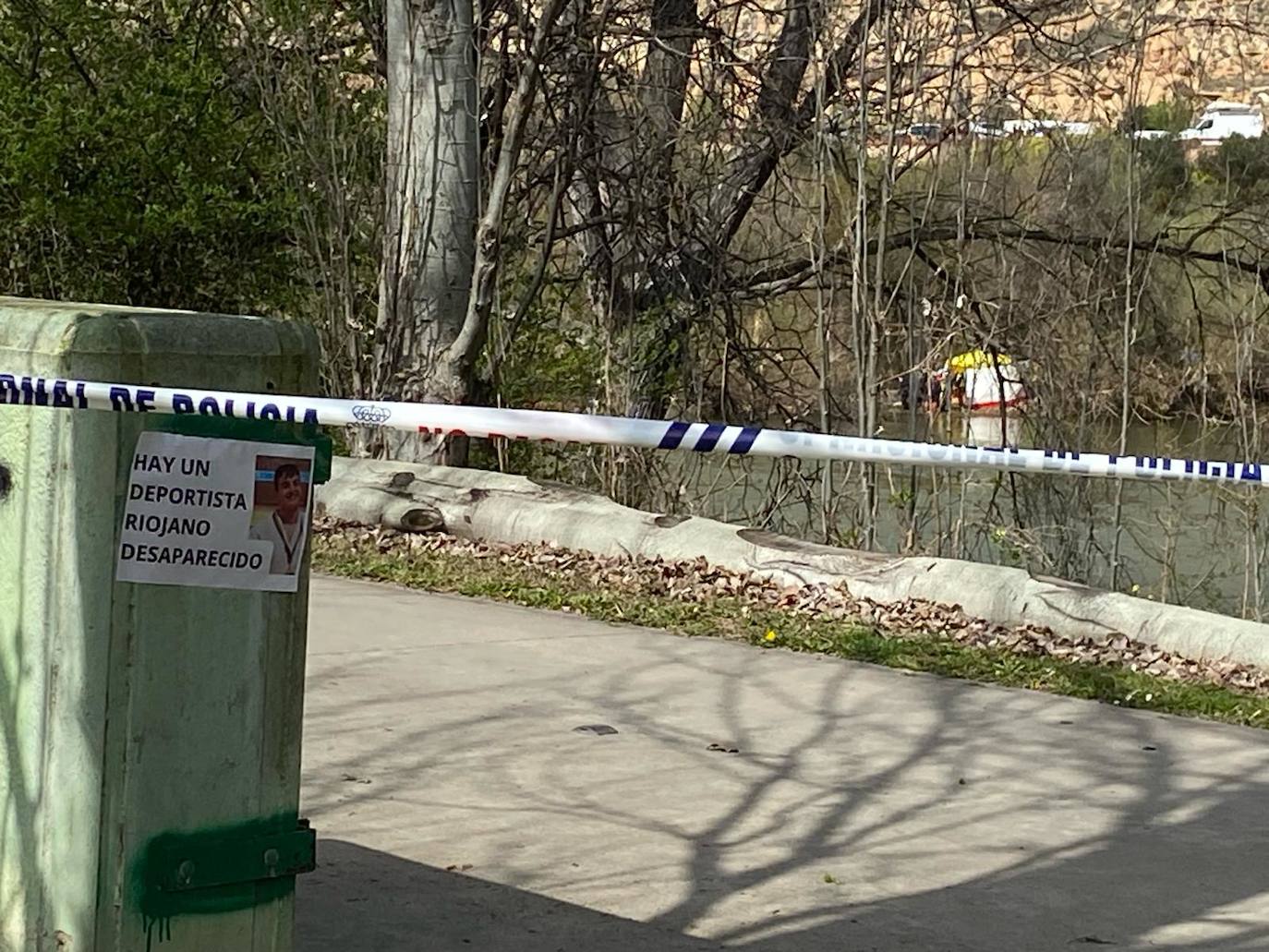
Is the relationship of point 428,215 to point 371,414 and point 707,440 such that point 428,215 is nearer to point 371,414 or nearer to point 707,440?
point 371,414

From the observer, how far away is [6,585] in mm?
3629

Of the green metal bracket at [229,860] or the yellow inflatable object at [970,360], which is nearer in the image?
the green metal bracket at [229,860]

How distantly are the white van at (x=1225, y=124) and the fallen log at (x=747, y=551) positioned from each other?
585cm

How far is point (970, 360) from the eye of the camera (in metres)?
13.1

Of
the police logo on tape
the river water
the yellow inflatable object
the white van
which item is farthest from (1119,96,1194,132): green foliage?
the police logo on tape

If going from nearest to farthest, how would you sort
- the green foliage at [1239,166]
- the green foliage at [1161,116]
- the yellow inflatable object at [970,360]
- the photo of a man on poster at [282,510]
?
the photo of a man on poster at [282,510]
the green foliage at [1161,116]
the yellow inflatable object at [970,360]
the green foliage at [1239,166]

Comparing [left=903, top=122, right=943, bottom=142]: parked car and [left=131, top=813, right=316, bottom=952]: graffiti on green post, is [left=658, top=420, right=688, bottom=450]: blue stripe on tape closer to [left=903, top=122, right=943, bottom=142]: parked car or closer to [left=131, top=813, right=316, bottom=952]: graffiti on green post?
[left=131, top=813, right=316, bottom=952]: graffiti on green post

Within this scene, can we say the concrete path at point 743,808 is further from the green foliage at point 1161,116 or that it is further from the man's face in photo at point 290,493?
the green foliage at point 1161,116

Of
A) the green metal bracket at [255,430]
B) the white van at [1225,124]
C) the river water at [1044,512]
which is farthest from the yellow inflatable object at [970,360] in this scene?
the green metal bracket at [255,430]

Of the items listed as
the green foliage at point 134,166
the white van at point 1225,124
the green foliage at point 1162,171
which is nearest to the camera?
the green foliage at point 1162,171

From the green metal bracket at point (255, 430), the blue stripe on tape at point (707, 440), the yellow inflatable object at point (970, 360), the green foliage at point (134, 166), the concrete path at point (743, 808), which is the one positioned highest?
the green foliage at point (134, 166)

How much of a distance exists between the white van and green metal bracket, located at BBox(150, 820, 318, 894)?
1137cm

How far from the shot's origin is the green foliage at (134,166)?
15.2 m

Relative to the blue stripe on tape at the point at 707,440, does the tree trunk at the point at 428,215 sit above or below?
above
